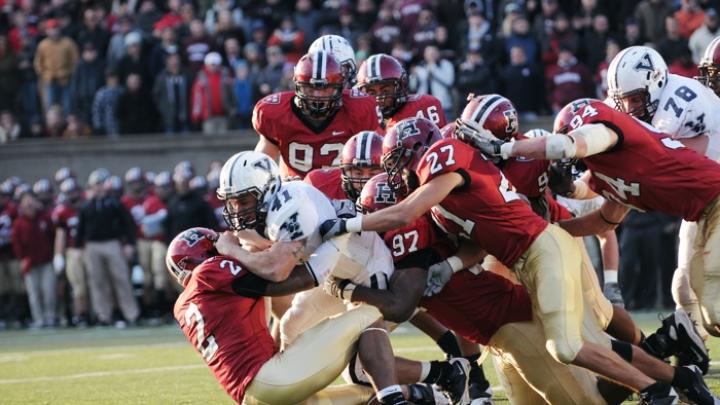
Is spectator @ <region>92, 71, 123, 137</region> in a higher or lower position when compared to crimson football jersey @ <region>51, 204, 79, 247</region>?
higher

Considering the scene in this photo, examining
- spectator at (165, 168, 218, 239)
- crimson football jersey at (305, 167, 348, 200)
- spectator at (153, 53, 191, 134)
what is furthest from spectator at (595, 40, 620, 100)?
crimson football jersey at (305, 167, 348, 200)

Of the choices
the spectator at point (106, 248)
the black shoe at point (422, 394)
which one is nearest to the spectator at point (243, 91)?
the spectator at point (106, 248)

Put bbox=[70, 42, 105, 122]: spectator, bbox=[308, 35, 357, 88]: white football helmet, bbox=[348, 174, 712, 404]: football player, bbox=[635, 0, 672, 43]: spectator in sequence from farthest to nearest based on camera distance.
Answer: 1. bbox=[70, 42, 105, 122]: spectator
2. bbox=[635, 0, 672, 43]: spectator
3. bbox=[308, 35, 357, 88]: white football helmet
4. bbox=[348, 174, 712, 404]: football player

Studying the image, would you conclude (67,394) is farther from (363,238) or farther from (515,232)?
(515,232)

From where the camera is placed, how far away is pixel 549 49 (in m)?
14.5

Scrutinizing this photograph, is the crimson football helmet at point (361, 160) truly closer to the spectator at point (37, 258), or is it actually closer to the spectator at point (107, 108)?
the spectator at point (37, 258)

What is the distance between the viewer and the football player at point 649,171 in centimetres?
636

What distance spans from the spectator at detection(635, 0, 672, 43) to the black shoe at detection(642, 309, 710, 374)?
25.9ft

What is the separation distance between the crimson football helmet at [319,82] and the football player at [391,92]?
1.01ft

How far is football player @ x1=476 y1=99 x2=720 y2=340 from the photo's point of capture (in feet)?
20.9

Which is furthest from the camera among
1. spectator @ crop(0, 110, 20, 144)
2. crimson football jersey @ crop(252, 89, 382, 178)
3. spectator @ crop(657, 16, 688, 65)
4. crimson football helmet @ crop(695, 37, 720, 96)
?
spectator @ crop(0, 110, 20, 144)

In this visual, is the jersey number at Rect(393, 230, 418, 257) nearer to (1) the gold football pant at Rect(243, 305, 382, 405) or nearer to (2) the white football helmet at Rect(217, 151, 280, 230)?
(1) the gold football pant at Rect(243, 305, 382, 405)

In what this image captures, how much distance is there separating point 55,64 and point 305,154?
392 inches

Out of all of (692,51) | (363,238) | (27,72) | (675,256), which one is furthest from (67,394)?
(27,72)
